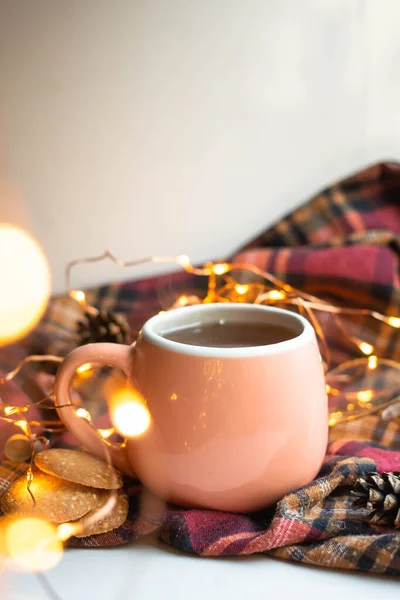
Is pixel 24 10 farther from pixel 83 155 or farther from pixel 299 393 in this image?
pixel 299 393

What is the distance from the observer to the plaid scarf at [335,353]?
16.2 inches

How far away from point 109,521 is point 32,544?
55 mm

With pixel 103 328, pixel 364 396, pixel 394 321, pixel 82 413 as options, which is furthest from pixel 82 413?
pixel 394 321

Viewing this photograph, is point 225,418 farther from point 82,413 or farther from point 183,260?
point 183,260

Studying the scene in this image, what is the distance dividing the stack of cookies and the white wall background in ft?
1.34

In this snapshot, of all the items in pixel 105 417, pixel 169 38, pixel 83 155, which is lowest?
pixel 105 417

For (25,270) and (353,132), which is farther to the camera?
(353,132)

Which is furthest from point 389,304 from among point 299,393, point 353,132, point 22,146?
point 22,146

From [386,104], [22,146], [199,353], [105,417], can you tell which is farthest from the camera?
[386,104]

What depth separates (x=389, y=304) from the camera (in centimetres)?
80

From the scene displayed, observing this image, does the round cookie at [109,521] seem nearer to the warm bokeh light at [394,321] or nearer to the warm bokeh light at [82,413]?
the warm bokeh light at [82,413]

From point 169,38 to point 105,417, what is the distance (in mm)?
500

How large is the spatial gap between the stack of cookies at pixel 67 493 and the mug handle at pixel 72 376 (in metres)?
0.02

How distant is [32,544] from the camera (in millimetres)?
420
